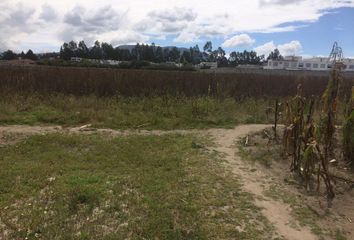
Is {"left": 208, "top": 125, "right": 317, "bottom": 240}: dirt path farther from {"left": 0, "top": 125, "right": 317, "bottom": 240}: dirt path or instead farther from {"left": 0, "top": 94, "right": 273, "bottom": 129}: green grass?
{"left": 0, "top": 94, "right": 273, "bottom": 129}: green grass

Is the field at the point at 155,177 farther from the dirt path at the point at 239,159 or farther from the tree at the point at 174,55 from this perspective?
the tree at the point at 174,55

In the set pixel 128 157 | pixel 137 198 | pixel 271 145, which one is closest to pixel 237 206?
pixel 137 198

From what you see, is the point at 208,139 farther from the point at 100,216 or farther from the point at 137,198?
the point at 100,216

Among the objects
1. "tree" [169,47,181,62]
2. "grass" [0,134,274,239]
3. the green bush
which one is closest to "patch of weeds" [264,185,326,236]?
"grass" [0,134,274,239]

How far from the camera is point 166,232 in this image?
177 inches

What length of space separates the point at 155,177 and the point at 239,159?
1.76m

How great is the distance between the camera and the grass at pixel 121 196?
4578 millimetres

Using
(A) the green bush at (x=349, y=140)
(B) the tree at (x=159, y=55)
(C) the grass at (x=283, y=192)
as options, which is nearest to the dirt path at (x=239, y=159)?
(C) the grass at (x=283, y=192)

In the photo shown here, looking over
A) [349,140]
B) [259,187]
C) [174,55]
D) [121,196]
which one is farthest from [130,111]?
[174,55]

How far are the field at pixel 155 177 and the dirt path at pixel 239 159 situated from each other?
0.06ft

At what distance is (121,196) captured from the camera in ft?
17.5

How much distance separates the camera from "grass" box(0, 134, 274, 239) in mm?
4578

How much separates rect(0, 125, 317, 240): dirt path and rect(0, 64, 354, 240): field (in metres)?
0.02

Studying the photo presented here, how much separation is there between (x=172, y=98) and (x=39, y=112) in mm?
4234
